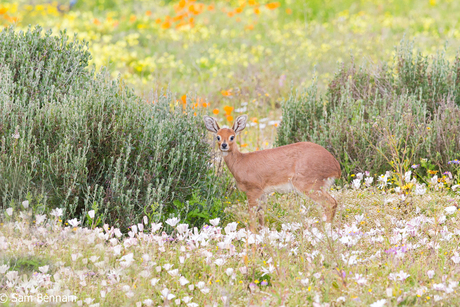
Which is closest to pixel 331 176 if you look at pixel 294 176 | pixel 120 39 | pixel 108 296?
pixel 294 176

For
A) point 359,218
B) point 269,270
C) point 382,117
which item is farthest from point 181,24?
point 269,270

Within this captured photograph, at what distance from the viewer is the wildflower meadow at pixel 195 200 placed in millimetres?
3613

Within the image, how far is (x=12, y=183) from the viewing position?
15.4 feet

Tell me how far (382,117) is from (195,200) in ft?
9.45

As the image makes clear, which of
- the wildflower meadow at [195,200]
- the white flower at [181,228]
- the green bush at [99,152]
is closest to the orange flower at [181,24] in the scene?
the wildflower meadow at [195,200]

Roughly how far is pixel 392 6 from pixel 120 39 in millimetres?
8237

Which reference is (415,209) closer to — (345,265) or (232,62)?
(345,265)

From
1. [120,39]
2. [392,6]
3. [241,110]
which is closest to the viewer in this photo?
[241,110]

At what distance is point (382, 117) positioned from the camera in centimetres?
666

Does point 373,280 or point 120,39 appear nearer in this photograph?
point 373,280

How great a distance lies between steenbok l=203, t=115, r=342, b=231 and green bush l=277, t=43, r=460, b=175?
648 mm

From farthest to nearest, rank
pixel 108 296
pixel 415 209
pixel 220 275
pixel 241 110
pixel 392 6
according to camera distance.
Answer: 1. pixel 392 6
2. pixel 241 110
3. pixel 415 209
4. pixel 220 275
5. pixel 108 296

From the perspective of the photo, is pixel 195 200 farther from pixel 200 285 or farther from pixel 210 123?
pixel 200 285

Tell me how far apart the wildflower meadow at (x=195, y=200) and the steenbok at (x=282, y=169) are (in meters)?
0.14
